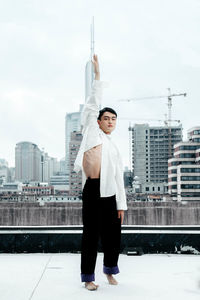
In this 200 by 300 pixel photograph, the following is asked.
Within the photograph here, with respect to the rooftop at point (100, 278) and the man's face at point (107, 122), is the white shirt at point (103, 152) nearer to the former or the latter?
the man's face at point (107, 122)

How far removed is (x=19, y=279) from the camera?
396 centimetres

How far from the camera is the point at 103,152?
152 inches

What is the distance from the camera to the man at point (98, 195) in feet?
12.1

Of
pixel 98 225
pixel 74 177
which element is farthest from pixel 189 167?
pixel 98 225

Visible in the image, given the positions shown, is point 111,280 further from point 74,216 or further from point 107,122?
point 74,216

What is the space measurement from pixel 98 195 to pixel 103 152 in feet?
1.40

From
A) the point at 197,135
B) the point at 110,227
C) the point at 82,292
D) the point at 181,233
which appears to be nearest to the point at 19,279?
the point at 82,292

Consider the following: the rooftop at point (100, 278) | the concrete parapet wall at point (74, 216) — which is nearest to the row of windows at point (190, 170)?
the concrete parapet wall at point (74, 216)

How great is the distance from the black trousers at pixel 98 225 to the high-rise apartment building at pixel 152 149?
479 ft

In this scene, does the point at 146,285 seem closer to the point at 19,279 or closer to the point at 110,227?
the point at 110,227

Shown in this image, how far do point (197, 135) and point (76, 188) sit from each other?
79509 millimetres

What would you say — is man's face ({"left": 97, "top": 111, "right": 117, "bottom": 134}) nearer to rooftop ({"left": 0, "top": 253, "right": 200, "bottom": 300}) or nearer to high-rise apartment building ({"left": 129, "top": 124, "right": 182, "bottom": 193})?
rooftop ({"left": 0, "top": 253, "right": 200, "bottom": 300})

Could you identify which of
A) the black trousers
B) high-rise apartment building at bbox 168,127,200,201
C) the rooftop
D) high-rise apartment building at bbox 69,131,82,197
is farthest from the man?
high-rise apartment building at bbox 69,131,82,197

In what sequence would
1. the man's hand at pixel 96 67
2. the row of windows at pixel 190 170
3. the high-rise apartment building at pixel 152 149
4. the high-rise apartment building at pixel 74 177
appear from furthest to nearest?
the high-rise apartment building at pixel 74 177 → the high-rise apartment building at pixel 152 149 → the row of windows at pixel 190 170 → the man's hand at pixel 96 67
